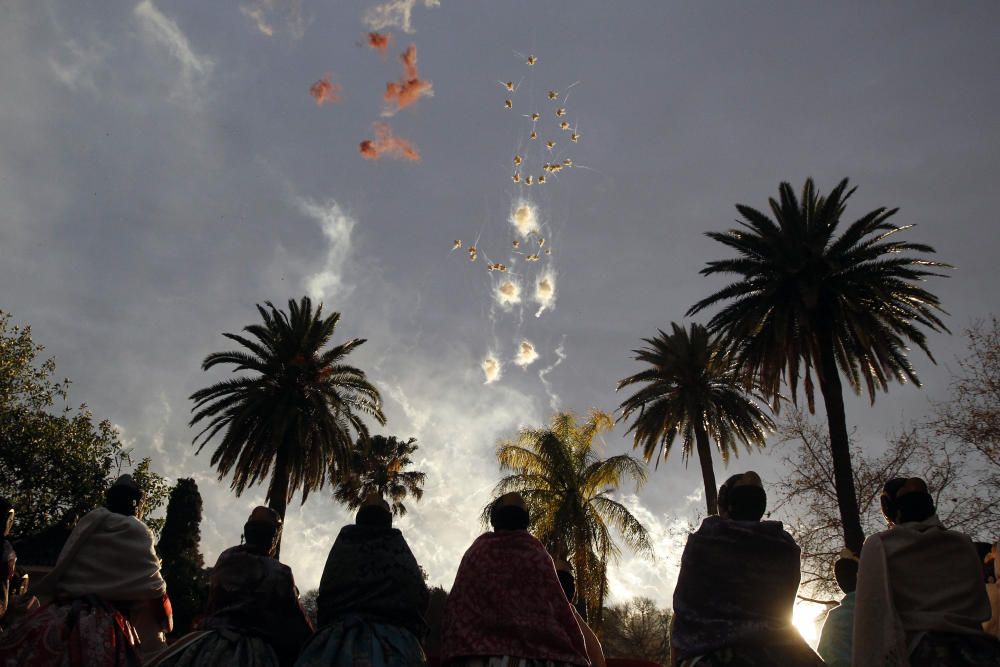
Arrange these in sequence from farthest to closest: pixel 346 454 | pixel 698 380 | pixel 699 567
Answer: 1. pixel 698 380
2. pixel 346 454
3. pixel 699 567

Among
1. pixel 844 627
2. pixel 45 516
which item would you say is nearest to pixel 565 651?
pixel 844 627

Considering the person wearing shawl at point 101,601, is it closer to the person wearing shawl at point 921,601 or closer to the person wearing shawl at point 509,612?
the person wearing shawl at point 509,612

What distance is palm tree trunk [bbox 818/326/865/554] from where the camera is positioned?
704 inches

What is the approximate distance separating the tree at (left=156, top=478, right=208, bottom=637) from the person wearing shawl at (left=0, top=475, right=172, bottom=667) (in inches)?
1027

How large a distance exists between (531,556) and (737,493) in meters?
1.51

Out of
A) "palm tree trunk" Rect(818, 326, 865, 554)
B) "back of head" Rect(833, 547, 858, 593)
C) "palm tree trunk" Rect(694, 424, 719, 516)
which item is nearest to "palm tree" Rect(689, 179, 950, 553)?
"palm tree trunk" Rect(818, 326, 865, 554)

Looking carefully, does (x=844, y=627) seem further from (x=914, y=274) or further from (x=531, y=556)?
(x=914, y=274)

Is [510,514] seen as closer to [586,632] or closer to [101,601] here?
[586,632]

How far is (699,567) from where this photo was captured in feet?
15.8

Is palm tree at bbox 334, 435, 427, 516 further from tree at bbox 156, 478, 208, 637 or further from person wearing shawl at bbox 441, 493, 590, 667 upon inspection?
person wearing shawl at bbox 441, 493, 590, 667

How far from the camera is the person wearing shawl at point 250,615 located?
4984 millimetres

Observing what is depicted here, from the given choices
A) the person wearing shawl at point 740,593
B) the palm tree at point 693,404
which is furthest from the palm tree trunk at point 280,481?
the person wearing shawl at point 740,593

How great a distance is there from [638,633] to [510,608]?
1847 inches

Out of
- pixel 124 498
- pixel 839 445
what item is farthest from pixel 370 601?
pixel 839 445
